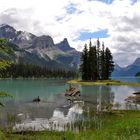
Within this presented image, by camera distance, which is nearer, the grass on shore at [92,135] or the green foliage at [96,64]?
the grass on shore at [92,135]

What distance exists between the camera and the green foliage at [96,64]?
136m

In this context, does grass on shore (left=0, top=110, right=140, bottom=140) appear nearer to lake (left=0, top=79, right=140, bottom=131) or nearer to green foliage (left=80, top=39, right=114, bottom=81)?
lake (left=0, top=79, right=140, bottom=131)

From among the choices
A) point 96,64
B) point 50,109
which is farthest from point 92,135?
point 96,64

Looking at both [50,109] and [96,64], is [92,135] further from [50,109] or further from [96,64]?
[96,64]

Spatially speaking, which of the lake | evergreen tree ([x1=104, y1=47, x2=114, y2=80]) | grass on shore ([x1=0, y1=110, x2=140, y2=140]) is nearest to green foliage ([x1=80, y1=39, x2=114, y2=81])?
evergreen tree ([x1=104, y1=47, x2=114, y2=80])

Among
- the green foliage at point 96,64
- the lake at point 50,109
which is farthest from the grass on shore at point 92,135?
the green foliage at point 96,64

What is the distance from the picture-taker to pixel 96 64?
13975cm

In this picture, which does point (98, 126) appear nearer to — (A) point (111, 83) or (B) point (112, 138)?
(B) point (112, 138)

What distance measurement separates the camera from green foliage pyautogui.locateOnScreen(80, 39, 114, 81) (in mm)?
136400

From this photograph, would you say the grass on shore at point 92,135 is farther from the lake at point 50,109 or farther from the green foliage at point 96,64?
the green foliage at point 96,64

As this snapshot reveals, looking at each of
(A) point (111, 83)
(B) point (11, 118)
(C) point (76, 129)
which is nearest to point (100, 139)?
(C) point (76, 129)

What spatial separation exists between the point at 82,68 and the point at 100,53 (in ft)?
41.1

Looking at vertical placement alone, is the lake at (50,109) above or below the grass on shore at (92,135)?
below

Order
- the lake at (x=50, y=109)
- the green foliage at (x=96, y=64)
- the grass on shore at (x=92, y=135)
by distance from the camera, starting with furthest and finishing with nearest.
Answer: the green foliage at (x=96, y=64), the lake at (x=50, y=109), the grass on shore at (x=92, y=135)
